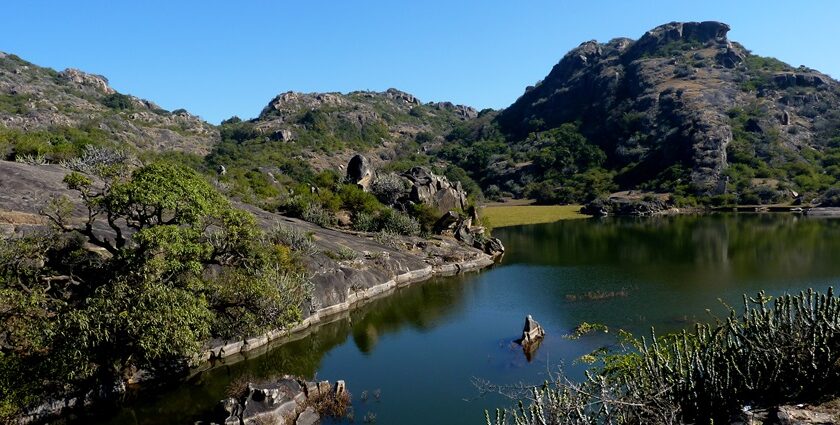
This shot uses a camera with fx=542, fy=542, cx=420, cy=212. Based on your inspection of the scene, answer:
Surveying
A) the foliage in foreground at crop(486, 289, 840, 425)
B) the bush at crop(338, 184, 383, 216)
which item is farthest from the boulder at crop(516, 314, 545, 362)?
the bush at crop(338, 184, 383, 216)

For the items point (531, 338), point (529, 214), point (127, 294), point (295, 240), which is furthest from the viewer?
point (529, 214)

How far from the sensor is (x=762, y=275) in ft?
157

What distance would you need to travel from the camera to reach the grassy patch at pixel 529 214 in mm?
114438

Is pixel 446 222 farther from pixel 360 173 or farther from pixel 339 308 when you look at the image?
pixel 339 308

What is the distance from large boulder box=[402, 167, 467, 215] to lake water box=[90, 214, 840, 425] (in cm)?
1241

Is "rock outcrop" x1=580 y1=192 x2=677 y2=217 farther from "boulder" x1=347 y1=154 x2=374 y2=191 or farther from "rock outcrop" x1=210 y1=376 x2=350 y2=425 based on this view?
"rock outcrop" x1=210 y1=376 x2=350 y2=425

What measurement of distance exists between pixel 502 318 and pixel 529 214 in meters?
89.2

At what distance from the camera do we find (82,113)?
14250 cm

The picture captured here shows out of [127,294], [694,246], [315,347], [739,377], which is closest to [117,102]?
[315,347]

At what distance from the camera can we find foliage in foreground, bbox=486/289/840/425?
1241 centimetres

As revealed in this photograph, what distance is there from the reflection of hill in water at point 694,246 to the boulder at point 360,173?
77.0ft

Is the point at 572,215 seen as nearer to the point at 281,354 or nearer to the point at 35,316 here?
the point at 281,354

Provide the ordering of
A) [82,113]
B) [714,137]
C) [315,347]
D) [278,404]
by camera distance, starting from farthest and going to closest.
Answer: [714,137] < [82,113] < [315,347] < [278,404]

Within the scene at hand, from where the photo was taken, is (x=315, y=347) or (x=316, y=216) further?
(x=316, y=216)
